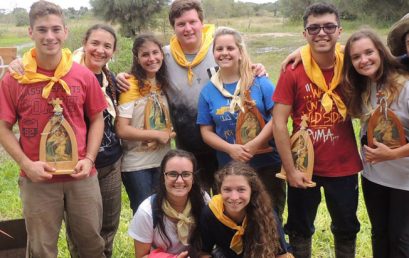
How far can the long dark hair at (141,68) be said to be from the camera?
3.37m

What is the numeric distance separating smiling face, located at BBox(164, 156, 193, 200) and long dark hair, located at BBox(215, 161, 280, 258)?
0.61 feet

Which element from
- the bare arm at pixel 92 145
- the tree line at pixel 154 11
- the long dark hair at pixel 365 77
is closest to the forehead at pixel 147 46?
the bare arm at pixel 92 145

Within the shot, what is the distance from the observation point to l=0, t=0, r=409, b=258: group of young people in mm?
2875

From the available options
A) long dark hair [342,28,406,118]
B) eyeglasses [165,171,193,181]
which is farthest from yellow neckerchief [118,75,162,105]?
long dark hair [342,28,406,118]

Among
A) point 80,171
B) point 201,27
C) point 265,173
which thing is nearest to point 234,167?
point 265,173

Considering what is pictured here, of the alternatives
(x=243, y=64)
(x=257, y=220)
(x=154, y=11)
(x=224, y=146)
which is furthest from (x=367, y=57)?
(x=154, y=11)

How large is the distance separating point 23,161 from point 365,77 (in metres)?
2.07

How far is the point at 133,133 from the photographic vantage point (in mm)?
3293

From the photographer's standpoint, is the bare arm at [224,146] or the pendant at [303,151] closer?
the pendant at [303,151]

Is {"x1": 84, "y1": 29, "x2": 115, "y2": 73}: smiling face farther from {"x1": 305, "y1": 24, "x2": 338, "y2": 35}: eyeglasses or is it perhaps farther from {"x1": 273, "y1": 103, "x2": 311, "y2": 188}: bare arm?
{"x1": 305, "y1": 24, "x2": 338, "y2": 35}: eyeglasses

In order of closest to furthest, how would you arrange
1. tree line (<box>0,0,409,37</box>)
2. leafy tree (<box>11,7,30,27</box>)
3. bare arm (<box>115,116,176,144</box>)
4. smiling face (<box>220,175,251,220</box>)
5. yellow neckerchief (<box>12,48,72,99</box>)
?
yellow neckerchief (<box>12,48,72,99</box>)
smiling face (<box>220,175,251,220</box>)
bare arm (<box>115,116,176,144</box>)
tree line (<box>0,0,409,37</box>)
leafy tree (<box>11,7,30,27</box>)

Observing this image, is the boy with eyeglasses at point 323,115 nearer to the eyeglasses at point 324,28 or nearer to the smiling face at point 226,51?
the eyeglasses at point 324,28

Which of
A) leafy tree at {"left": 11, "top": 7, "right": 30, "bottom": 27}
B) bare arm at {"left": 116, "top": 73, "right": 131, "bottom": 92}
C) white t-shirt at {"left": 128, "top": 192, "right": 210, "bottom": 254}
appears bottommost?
white t-shirt at {"left": 128, "top": 192, "right": 210, "bottom": 254}

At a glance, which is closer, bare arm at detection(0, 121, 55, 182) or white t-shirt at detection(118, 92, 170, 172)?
bare arm at detection(0, 121, 55, 182)
